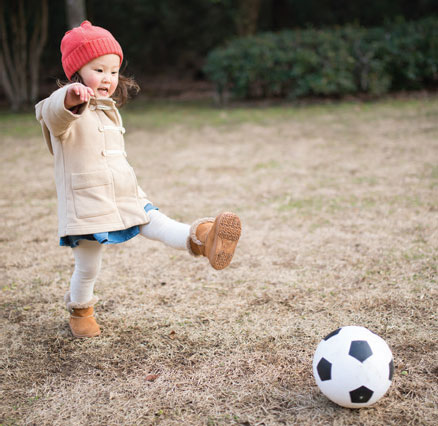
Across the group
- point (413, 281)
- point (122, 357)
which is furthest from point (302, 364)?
point (413, 281)

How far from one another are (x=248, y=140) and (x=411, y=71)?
18.9 ft

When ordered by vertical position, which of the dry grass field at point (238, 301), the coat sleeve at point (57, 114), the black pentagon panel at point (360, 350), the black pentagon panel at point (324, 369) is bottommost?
the dry grass field at point (238, 301)

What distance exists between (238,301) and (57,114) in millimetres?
1568

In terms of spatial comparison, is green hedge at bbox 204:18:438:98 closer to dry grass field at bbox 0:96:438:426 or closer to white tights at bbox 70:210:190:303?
dry grass field at bbox 0:96:438:426

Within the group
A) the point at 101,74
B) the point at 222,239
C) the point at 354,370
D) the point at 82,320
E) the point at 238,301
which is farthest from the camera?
the point at 238,301

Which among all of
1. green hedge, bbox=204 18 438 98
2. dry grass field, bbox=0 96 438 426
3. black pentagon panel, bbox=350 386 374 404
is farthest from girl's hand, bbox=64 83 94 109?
green hedge, bbox=204 18 438 98

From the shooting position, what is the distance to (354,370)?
6.57 ft

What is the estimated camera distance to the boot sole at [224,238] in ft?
7.86

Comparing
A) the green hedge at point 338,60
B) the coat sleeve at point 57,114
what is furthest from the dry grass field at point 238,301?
the green hedge at point 338,60

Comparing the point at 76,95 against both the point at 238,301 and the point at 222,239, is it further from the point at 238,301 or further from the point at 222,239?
the point at 238,301

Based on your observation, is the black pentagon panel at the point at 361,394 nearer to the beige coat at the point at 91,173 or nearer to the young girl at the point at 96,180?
the young girl at the point at 96,180

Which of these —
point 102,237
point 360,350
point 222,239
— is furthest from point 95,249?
point 360,350

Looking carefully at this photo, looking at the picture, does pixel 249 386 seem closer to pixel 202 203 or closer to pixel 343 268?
pixel 343 268

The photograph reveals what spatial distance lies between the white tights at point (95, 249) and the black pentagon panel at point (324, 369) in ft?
3.01
